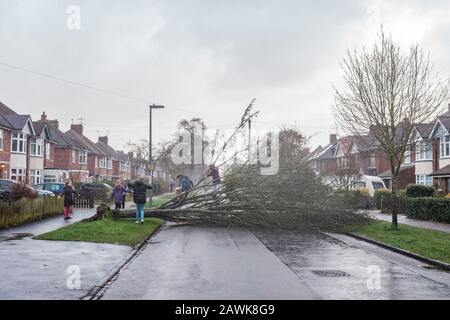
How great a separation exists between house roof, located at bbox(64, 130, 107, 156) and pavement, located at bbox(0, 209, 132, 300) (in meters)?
53.1

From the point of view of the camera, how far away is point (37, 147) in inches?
2024

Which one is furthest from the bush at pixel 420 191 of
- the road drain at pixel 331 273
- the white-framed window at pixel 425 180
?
the road drain at pixel 331 273

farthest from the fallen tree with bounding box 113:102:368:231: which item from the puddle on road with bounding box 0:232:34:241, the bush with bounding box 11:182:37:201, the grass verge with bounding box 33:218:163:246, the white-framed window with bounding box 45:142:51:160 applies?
the white-framed window with bounding box 45:142:51:160

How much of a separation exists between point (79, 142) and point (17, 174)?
2429cm

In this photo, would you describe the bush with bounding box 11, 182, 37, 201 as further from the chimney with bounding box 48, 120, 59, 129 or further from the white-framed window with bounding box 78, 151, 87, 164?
the chimney with bounding box 48, 120, 59, 129

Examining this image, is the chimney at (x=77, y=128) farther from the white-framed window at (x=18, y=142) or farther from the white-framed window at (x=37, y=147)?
the white-framed window at (x=18, y=142)

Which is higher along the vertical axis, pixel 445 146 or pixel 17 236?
pixel 445 146

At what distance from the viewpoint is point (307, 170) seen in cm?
2094

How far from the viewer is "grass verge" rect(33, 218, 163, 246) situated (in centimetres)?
1544

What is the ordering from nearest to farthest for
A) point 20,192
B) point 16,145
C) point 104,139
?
point 20,192
point 16,145
point 104,139

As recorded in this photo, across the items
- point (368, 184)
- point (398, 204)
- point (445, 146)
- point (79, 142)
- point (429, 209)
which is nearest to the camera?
point (429, 209)

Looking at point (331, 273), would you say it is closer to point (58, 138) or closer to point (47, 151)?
point (47, 151)

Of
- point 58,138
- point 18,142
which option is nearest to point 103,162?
point 58,138

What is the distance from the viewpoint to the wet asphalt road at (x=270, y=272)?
28.1 ft
